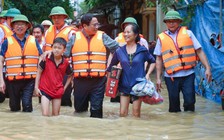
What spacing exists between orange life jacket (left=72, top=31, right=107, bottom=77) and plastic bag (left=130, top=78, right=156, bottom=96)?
67cm

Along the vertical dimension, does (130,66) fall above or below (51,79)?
above

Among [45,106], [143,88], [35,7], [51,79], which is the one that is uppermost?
[35,7]

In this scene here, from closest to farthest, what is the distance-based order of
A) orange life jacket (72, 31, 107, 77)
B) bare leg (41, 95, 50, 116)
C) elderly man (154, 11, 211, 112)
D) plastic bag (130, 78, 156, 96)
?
plastic bag (130, 78, 156, 96), bare leg (41, 95, 50, 116), orange life jacket (72, 31, 107, 77), elderly man (154, 11, 211, 112)

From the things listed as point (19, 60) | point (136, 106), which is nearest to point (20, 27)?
point (19, 60)

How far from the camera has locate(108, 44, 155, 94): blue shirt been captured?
6500mm

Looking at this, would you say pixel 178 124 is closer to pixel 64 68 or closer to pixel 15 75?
pixel 64 68

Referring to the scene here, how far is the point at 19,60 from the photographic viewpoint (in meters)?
7.01

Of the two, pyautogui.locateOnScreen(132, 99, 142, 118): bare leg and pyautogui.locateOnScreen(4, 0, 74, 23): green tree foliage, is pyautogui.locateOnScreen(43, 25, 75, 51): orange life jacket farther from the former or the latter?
pyautogui.locateOnScreen(4, 0, 74, 23): green tree foliage

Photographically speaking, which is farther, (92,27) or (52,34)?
(52,34)

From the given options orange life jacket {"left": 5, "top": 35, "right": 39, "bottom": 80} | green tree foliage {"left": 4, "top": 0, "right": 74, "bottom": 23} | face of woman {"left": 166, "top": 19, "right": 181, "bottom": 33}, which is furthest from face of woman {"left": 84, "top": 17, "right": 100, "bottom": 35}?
green tree foliage {"left": 4, "top": 0, "right": 74, "bottom": 23}

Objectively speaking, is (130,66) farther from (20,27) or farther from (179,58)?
(20,27)

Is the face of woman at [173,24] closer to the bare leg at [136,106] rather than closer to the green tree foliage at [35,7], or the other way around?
the bare leg at [136,106]

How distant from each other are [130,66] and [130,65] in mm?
15

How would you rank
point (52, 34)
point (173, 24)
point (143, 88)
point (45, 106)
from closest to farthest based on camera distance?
1. point (143, 88)
2. point (45, 106)
3. point (173, 24)
4. point (52, 34)
